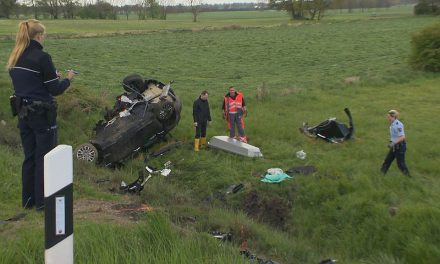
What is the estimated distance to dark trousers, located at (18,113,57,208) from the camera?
20.3ft

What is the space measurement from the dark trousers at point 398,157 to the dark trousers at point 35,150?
665 cm

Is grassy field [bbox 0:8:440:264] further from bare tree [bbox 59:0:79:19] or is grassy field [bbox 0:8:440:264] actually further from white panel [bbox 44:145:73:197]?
bare tree [bbox 59:0:79:19]

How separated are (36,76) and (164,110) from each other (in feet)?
20.4

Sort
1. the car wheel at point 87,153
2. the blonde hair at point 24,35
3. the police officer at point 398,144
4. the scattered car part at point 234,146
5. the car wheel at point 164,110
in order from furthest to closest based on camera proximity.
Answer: the car wheel at point 164,110 < the scattered car part at point 234,146 < the car wheel at point 87,153 < the police officer at point 398,144 < the blonde hair at point 24,35

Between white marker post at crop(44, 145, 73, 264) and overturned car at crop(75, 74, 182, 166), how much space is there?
7.77 metres

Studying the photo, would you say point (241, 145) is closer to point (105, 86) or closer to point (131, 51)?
point (105, 86)

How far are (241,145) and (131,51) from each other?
28211 millimetres

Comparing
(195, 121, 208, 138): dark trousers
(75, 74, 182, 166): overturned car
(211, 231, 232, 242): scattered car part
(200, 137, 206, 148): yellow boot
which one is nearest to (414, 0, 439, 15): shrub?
(195, 121, 208, 138): dark trousers

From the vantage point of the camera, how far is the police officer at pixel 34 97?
589cm

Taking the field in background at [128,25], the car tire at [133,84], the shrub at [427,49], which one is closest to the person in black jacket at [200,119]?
the car tire at [133,84]

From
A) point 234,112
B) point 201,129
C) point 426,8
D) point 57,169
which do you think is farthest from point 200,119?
point 426,8

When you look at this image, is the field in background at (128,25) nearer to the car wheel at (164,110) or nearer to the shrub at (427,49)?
the shrub at (427,49)

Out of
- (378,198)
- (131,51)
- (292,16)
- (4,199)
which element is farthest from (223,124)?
(292,16)

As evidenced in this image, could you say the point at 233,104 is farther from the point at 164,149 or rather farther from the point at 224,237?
the point at 224,237
